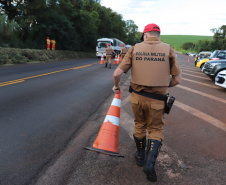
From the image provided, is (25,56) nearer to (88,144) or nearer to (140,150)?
(88,144)

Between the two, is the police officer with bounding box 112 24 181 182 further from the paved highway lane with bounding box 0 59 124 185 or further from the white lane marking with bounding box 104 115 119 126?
the paved highway lane with bounding box 0 59 124 185

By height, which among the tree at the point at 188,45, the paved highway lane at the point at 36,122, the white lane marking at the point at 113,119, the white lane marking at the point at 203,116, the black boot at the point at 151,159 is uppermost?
the tree at the point at 188,45

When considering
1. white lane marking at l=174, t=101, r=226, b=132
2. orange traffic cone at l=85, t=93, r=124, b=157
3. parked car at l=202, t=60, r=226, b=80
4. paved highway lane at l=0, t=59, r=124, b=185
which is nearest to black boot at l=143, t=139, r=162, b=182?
orange traffic cone at l=85, t=93, r=124, b=157

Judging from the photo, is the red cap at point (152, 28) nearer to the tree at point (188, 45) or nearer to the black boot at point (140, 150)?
the black boot at point (140, 150)

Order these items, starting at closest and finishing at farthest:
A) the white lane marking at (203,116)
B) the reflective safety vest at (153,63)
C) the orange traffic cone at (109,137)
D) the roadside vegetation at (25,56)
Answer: the reflective safety vest at (153,63)
the orange traffic cone at (109,137)
the white lane marking at (203,116)
the roadside vegetation at (25,56)

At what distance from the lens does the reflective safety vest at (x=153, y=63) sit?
2.49 m

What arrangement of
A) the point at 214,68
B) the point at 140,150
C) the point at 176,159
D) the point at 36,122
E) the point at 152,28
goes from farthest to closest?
the point at 214,68 → the point at 36,122 → the point at 176,159 → the point at 140,150 → the point at 152,28

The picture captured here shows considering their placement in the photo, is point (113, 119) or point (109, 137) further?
point (113, 119)

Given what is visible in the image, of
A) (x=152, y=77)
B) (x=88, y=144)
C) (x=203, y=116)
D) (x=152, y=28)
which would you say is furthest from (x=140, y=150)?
(x=203, y=116)

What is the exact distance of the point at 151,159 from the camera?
243cm

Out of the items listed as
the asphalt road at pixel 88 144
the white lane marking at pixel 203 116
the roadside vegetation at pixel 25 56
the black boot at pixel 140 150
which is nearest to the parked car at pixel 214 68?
the asphalt road at pixel 88 144

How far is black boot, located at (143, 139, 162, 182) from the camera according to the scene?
2389 mm

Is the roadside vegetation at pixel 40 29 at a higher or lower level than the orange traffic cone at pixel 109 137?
higher

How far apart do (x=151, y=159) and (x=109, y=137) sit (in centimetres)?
70
